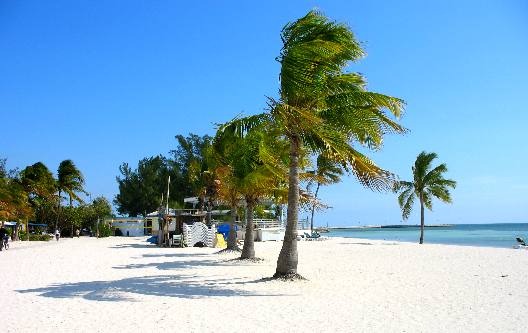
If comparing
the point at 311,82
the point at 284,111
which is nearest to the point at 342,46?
the point at 311,82

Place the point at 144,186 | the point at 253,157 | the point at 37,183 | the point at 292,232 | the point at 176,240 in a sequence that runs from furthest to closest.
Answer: the point at 144,186, the point at 37,183, the point at 176,240, the point at 253,157, the point at 292,232

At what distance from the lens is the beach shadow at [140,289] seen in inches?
355

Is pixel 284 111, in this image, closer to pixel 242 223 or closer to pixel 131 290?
pixel 131 290

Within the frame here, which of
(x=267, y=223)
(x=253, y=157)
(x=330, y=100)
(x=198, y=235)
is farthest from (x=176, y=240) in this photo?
(x=330, y=100)

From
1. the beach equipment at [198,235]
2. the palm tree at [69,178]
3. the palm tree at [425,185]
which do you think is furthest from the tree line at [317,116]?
the palm tree at [69,178]

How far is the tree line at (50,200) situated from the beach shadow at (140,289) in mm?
20180

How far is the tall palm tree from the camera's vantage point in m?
9.68

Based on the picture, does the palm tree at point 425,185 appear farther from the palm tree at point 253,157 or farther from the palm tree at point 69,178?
the palm tree at point 69,178

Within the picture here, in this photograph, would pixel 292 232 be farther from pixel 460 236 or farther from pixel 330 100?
pixel 460 236

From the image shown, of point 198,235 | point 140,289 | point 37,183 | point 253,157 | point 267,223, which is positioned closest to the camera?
point 140,289

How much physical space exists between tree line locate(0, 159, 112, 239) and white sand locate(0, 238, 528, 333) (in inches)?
793

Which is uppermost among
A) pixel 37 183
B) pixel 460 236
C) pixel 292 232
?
pixel 37 183

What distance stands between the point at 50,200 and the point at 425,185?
36387 millimetres

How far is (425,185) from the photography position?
3488 cm
